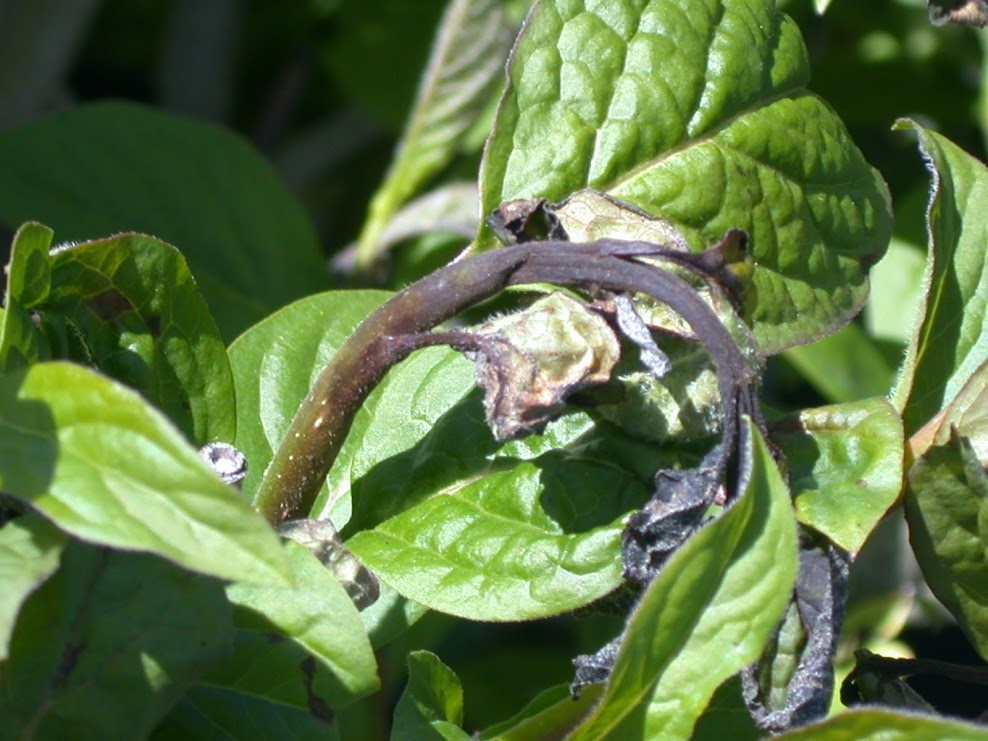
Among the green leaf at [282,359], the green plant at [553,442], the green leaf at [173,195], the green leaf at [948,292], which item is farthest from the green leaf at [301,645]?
the green leaf at [173,195]

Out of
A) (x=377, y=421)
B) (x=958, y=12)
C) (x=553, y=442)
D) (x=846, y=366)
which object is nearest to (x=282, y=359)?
(x=377, y=421)

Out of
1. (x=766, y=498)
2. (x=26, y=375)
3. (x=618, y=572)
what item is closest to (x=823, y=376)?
(x=618, y=572)

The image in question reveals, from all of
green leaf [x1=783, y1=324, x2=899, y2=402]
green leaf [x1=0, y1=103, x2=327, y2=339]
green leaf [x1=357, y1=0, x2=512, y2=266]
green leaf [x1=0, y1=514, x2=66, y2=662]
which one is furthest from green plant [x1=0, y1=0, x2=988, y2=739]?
green leaf [x1=357, y1=0, x2=512, y2=266]

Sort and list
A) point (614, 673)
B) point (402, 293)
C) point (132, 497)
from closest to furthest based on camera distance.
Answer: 1. point (132, 497)
2. point (614, 673)
3. point (402, 293)

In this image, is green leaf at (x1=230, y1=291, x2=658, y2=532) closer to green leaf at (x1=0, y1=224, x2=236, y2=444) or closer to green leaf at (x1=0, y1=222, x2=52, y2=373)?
green leaf at (x1=0, y1=224, x2=236, y2=444)

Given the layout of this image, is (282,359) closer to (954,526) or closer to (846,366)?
(954,526)

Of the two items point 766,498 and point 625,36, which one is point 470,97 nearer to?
point 625,36
